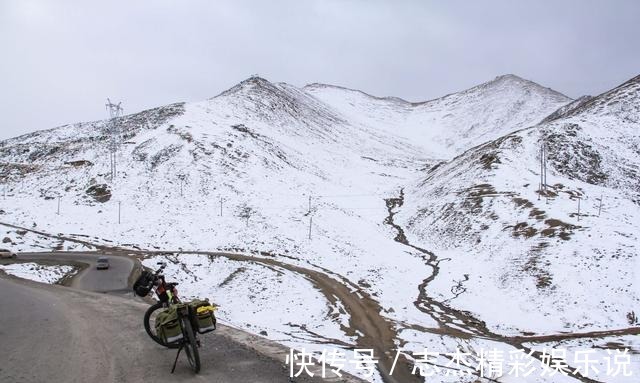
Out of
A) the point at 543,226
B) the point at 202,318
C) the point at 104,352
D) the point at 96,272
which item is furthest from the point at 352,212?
the point at 202,318

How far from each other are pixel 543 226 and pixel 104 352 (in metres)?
38.4

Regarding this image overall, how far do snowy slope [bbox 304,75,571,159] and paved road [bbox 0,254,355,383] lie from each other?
407 feet

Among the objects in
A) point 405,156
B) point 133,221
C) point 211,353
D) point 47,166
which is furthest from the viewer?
point 405,156

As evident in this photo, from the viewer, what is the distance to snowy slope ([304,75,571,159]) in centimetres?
14638

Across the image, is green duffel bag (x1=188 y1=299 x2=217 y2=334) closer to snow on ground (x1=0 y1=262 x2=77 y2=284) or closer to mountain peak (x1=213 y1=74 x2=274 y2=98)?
snow on ground (x1=0 y1=262 x2=77 y2=284)

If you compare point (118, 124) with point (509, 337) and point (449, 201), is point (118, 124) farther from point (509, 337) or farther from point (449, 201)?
point (509, 337)

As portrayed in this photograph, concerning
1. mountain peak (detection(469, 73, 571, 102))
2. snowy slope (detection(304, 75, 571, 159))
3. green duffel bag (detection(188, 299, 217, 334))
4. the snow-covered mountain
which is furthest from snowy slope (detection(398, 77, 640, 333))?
mountain peak (detection(469, 73, 571, 102))

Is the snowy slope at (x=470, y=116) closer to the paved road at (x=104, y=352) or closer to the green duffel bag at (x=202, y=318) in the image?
the paved road at (x=104, y=352)

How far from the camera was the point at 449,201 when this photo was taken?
187 ft

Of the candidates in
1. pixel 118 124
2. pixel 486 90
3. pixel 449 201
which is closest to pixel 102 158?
pixel 118 124

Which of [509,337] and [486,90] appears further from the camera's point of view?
[486,90]

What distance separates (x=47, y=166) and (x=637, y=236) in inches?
3301

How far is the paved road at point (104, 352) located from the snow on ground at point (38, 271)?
15832mm

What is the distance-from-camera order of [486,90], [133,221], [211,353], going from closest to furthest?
[211,353] < [133,221] < [486,90]
